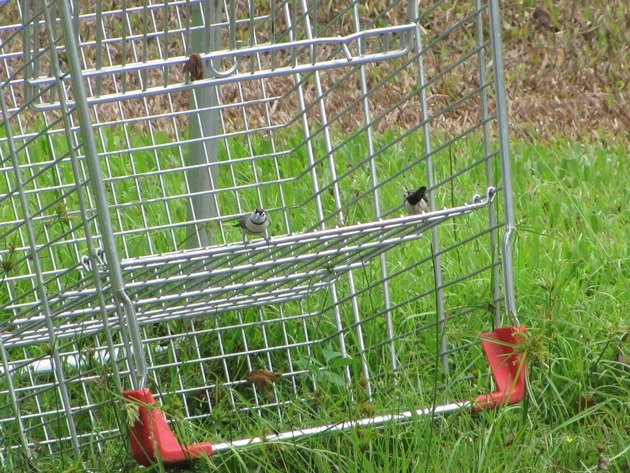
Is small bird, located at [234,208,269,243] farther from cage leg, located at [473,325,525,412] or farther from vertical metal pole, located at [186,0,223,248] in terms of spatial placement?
cage leg, located at [473,325,525,412]

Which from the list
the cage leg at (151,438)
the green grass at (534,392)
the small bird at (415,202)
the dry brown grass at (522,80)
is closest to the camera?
the cage leg at (151,438)

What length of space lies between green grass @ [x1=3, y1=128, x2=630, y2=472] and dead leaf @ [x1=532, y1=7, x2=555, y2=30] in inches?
122

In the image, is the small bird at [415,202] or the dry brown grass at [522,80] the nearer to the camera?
the small bird at [415,202]

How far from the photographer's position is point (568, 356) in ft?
8.99

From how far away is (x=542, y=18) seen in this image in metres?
6.75

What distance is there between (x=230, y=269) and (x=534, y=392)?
0.87m

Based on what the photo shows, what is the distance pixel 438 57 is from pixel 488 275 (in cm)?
329

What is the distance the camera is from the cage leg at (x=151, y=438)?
2078 millimetres

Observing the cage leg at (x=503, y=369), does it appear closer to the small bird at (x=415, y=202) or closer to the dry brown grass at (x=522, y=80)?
the small bird at (x=415, y=202)

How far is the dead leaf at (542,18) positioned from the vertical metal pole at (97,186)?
203 inches

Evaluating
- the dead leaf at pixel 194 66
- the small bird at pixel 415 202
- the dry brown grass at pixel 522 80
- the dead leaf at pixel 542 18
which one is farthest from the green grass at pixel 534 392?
the dead leaf at pixel 542 18

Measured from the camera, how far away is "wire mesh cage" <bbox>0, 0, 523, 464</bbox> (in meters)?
2.09

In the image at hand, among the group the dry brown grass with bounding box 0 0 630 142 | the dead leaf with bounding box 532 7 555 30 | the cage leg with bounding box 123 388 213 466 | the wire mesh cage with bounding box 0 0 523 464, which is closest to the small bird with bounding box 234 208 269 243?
the wire mesh cage with bounding box 0 0 523 464

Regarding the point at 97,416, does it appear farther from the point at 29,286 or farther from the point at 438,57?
the point at 438,57
